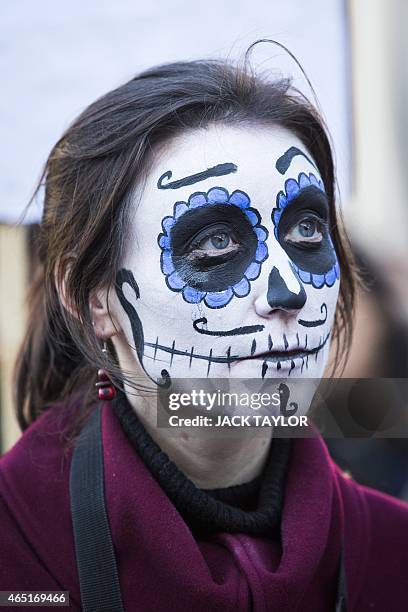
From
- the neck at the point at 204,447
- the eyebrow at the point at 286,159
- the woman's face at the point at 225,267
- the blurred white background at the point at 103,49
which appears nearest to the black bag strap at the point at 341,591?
the neck at the point at 204,447

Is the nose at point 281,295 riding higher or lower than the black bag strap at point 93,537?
higher

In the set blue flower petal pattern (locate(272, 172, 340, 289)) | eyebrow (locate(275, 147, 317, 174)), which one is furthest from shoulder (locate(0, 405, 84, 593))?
eyebrow (locate(275, 147, 317, 174))

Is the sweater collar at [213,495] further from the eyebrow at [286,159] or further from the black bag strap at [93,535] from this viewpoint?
the eyebrow at [286,159]

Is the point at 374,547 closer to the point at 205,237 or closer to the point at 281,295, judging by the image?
the point at 281,295

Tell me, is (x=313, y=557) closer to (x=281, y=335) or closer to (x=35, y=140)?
(x=281, y=335)

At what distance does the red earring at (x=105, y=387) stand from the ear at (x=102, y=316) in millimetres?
49

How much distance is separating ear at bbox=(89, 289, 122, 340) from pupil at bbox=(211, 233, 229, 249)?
29 centimetres

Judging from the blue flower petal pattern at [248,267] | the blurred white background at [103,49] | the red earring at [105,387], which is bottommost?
the red earring at [105,387]

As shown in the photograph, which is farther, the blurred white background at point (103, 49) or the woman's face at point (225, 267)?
the blurred white background at point (103, 49)

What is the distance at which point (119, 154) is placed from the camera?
1595 mm

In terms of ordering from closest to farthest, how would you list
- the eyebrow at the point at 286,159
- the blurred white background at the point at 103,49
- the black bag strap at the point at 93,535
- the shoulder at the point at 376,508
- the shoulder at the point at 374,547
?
1. the black bag strap at the point at 93,535
2. the eyebrow at the point at 286,159
3. the shoulder at the point at 374,547
4. the shoulder at the point at 376,508
5. the blurred white background at the point at 103,49

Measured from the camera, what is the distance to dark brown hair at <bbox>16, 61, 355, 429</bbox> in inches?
62.2

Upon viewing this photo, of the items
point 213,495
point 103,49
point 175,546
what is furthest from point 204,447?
point 103,49

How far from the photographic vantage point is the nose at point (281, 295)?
4.78ft
